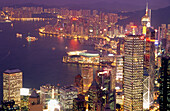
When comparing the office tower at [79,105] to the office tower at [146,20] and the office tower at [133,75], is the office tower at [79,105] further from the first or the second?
the office tower at [146,20]

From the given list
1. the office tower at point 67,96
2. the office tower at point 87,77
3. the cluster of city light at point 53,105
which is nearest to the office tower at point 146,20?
the office tower at point 87,77

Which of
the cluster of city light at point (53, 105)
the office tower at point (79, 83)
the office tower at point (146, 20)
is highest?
the office tower at point (146, 20)

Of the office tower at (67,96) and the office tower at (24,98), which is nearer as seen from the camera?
the office tower at (24,98)

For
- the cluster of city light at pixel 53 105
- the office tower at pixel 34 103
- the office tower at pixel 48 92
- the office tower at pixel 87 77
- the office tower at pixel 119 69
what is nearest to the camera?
the office tower at pixel 34 103

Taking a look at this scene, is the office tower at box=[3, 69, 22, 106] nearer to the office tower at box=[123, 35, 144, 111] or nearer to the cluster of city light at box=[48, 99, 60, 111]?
the cluster of city light at box=[48, 99, 60, 111]

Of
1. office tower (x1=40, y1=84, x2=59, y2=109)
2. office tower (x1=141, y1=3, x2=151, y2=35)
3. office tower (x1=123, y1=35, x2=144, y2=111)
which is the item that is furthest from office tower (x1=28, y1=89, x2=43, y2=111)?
office tower (x1=141, y1=3, x2=151, y2=35)

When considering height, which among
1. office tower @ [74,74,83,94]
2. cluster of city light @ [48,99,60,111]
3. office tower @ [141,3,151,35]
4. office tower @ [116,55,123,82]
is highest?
office tower @ [141,3,151,35]

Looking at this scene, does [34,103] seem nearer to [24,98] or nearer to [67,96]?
[24,98]
